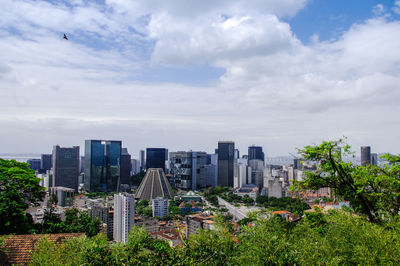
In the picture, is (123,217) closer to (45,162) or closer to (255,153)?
(45,162)

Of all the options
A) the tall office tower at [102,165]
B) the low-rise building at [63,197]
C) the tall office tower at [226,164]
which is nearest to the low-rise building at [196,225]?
the low-rise building at [63,197]

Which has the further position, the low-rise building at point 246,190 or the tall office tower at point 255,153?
the tall office tower at point 255,153

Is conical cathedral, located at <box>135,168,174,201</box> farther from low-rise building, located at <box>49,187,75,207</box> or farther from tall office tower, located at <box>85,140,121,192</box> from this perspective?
tall office tower, located at <box>85,140,121,192</box>

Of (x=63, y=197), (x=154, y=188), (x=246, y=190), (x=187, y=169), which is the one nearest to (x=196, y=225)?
(x=63, y=197)

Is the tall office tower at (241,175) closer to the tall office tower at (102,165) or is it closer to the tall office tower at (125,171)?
the tall office tower at (125,171)

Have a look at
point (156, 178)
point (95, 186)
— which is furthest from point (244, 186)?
point (95, 186)

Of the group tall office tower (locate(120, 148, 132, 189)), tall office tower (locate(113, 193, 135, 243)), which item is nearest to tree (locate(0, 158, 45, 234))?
tall office tower (locate(113, 193, 135, 243))
